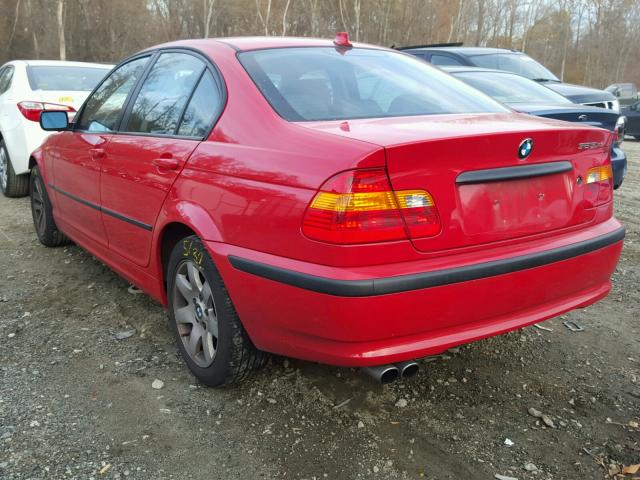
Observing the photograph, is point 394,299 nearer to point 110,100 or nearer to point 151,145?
point 151,145

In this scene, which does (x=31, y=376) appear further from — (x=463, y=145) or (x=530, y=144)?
(x=530, y=144)

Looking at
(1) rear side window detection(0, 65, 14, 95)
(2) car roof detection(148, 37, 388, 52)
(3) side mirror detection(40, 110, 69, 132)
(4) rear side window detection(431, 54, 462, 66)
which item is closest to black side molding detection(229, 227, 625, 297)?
(2) car roof detection(148, 37, 388, 52)

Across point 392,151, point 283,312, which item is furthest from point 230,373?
point 392,151

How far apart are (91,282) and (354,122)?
2.61m

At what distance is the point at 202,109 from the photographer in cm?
265

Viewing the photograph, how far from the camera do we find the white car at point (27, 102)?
6099 millimetres

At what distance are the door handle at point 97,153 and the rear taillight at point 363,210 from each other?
1.85 metres

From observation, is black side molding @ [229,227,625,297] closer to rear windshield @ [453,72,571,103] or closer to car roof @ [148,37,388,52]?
car roof @ [148,37,388,52]

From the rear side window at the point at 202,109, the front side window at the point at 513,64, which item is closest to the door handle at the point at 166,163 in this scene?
the rear side window at the point at 202,109

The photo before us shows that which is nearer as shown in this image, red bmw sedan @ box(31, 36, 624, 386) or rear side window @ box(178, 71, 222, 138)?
red bmw sedan @ box(31, 36, 624, 386)

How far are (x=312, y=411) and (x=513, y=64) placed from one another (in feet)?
27.9

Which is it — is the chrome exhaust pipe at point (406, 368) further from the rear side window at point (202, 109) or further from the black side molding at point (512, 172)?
the rear side window at point (202, 109)

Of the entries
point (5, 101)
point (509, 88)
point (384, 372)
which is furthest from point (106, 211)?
point (509, 88)

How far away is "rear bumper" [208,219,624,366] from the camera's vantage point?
75.2 inches
